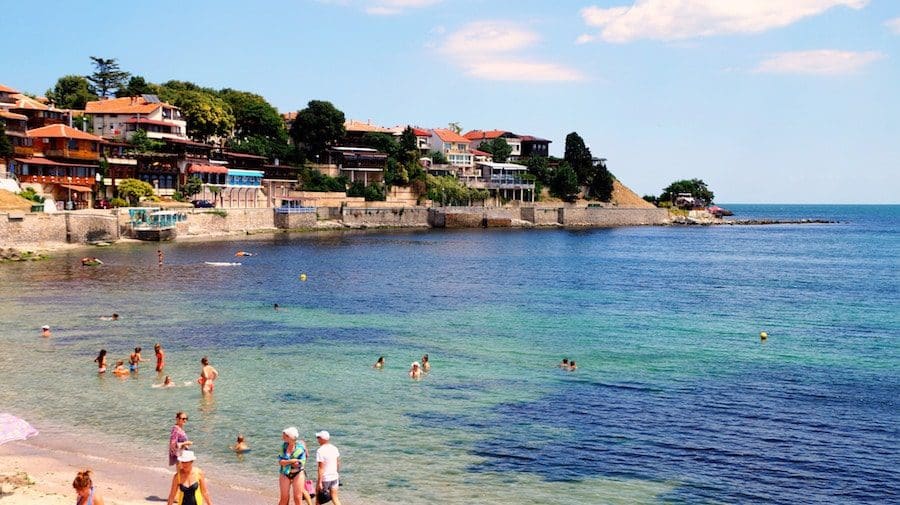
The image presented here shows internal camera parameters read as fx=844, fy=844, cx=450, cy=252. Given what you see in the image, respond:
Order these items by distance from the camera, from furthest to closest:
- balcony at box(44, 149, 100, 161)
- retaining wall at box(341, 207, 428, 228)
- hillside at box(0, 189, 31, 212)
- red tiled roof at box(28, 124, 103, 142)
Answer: retaining wall at box(341, 207, 428, 228), red tiled roof at box(28, 124, 103, 142), balcony at box(44, 149, 100, 161), hillside at box(0, 189, 31, 212)

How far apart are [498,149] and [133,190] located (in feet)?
296

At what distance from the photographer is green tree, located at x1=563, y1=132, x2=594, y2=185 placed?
166500 mm

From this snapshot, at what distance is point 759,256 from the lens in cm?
9888

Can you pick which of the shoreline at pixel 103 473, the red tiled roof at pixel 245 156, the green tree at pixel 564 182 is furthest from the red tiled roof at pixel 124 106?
the shoreline at pixel 103 473

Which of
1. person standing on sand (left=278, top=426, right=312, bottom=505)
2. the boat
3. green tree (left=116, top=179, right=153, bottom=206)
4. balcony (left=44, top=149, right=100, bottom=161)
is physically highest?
balcony (left=44, top=149, right=100, bottom=161)

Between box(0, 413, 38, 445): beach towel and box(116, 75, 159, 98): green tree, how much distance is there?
114784 mm

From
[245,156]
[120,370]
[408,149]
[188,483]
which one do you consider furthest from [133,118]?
[188,483]

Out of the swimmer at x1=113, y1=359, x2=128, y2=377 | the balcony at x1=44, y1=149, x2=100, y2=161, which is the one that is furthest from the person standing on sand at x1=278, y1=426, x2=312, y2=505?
the balcony at x1=44, y1=149, x2=100, y2=161

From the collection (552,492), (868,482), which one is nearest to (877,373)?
(868,482)

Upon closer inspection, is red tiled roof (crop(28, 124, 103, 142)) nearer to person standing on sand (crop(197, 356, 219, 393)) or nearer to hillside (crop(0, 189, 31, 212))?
hillside (crop(0, 189, 31, 212))

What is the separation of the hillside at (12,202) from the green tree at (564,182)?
104 meters

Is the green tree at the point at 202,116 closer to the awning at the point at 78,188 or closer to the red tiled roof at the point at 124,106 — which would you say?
the red tiled roof at the point at 124,106

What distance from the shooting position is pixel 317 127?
135750 mm

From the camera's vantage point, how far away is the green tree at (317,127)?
445 feet
